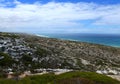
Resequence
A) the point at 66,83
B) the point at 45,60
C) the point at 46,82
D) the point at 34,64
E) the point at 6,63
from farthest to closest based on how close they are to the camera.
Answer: the point at 45,60, the point at 34,64, the point at 6,63, the point at 46,82, the point at 66,83

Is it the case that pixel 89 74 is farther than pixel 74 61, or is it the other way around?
pixel 74 61

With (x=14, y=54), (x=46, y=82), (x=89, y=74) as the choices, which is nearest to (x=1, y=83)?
(x=46, y=82)

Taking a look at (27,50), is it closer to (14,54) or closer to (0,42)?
(14,54)

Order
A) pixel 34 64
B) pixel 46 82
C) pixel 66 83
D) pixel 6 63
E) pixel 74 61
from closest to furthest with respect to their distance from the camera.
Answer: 1. pixel 66 83
2. pixel 46 82
3. pixel 6 63
4. pixel 34 64
5. pixel 74 61

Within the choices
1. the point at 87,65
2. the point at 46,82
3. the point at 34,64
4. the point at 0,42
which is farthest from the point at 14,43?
the point at 46,82

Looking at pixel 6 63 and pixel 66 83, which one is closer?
pixel 66 83

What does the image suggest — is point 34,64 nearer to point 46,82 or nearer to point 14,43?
point 14,43

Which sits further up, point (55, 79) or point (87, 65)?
point (55, 79)

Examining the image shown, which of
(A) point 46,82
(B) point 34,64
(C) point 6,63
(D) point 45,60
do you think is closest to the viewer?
(A) point 46,82

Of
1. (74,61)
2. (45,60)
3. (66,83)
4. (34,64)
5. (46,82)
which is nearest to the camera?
(66,83)
